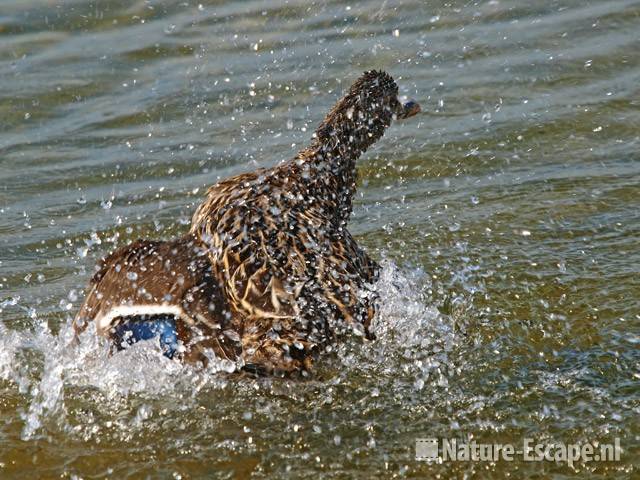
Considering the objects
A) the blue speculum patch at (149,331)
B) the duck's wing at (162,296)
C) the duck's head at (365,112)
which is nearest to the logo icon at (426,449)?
the duck's wing at (162,296)

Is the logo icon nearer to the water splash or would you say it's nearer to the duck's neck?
the water splash

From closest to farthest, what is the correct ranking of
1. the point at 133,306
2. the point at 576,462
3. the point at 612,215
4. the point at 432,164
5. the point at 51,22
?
the point at 576,462 → the point at 133,306 → the point at 612,215 → the point at 432,164 → the point at 51,22

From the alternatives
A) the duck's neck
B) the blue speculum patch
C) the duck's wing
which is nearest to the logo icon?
the duck's wing

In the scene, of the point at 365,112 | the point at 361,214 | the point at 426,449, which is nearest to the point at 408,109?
the point at 365,112

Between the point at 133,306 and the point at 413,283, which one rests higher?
the point at 133,306

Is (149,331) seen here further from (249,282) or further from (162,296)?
(249,282)

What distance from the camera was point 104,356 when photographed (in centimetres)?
528

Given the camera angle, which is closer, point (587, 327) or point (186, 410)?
point (186, 410)

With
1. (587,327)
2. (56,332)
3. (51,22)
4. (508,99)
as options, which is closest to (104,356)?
(56,332)

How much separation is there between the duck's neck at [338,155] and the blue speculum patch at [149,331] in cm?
125

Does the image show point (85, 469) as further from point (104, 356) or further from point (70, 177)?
point (70, 177)

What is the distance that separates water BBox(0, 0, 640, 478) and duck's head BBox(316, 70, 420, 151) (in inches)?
26.3

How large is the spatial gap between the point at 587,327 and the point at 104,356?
251 centimetres

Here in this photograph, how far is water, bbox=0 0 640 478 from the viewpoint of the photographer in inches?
198
